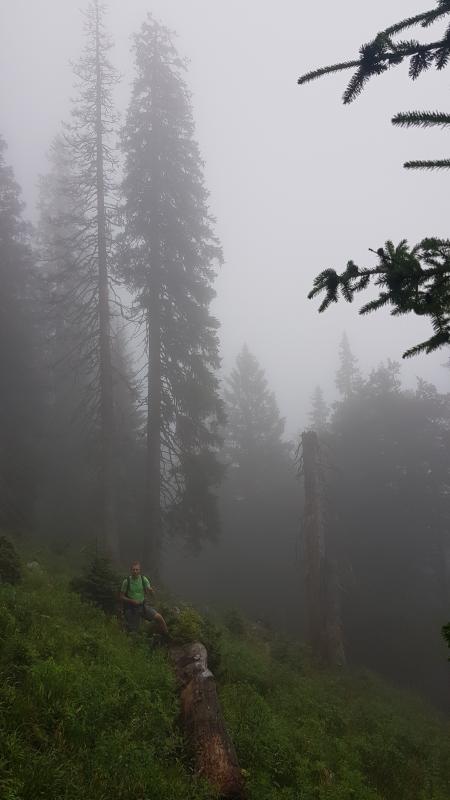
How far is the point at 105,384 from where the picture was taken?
16719mm

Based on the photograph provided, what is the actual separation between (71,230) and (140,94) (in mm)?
10065

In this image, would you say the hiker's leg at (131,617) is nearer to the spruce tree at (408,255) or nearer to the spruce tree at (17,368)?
→ the spruce tree at (408,255)

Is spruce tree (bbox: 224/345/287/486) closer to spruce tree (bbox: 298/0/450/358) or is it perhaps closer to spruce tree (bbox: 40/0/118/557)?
spruce tree (bbox: 40/0/118/557)

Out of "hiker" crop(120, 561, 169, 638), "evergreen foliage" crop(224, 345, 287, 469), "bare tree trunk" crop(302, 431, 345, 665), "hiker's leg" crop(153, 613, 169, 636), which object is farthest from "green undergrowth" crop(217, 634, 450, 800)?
"evergreen foliage" crop(224, 345, 287, 469)

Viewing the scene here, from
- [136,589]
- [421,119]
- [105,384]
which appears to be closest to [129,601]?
[136,589]

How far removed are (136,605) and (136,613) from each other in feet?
0.53

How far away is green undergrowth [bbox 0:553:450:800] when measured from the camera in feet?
16.1

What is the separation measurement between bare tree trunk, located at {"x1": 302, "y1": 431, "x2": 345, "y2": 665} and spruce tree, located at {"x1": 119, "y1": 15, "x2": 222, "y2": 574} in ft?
12.4

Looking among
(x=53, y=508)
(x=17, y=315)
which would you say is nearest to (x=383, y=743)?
(x=53, y=508)

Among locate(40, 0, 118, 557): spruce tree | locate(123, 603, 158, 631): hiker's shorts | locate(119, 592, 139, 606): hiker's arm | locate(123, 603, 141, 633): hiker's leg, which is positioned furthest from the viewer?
locate(40, 0, 118, 557): spruce tree

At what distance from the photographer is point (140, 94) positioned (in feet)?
63.8

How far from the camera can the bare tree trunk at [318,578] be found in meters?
15.9

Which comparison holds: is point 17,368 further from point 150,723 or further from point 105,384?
point 150,723

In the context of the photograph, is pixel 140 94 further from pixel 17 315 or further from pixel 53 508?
pixel 53 508
